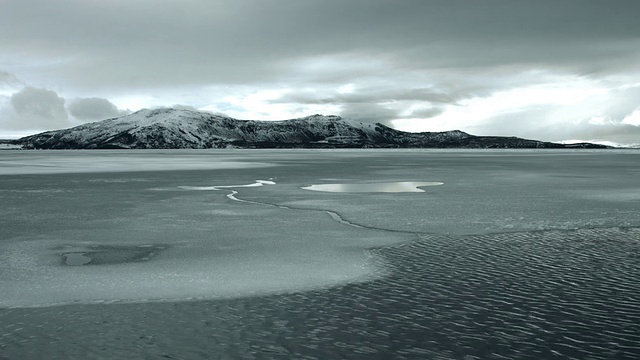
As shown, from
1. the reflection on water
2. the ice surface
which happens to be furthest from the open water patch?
the reflection on water

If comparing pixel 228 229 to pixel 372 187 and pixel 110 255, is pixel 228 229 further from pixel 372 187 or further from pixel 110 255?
pixel 372 187

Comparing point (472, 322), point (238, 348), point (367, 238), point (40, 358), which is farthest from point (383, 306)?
point (367, 238)

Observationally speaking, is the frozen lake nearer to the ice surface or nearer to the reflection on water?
the ice surface

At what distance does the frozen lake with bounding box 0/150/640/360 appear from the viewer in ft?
28.1

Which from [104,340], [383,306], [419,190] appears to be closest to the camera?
[104,340]

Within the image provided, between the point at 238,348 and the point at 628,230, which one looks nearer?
the point at 238,348

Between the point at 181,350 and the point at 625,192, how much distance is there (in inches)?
1120

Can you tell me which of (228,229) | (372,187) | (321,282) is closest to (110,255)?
(228,229)

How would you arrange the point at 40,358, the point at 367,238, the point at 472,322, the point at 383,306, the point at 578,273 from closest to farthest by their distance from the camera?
the point at 40,358, the point at 472,322, the point at 383,306, the point at 578,273, the point at 367,238

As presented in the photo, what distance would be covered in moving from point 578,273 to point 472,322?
424 cm

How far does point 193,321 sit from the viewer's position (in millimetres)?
Result: 9578

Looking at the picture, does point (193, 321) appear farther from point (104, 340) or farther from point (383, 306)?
point (383, 306)

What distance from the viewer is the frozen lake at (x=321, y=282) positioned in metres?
8.57

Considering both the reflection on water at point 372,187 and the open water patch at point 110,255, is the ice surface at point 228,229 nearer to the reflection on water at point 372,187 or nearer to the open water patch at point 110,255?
the open water patch at point 110,255
